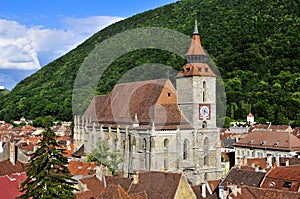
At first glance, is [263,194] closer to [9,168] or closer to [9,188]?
[9,188]

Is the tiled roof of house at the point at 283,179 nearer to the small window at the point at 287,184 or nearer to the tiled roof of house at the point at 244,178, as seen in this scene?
the small window at the point at 287,184

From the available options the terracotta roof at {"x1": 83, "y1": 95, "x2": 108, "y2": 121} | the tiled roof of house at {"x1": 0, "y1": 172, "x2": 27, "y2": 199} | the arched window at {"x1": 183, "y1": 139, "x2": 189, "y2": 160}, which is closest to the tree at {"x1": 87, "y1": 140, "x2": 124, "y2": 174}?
the arched window at {"x1": 183, "y1": 139, "x2": 189, "y2": 160}

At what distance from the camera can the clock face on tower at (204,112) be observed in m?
67.1

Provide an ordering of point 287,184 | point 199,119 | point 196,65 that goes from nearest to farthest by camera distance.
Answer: point 287,184 < point 199,119 < point 196,65

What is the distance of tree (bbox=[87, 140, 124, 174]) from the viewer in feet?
224

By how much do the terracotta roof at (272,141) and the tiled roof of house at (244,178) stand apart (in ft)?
94.2

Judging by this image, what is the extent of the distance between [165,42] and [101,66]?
27.8m

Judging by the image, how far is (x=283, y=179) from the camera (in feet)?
148

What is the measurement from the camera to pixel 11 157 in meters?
53.9

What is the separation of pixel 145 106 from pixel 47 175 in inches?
1601

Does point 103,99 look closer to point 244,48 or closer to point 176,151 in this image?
point 176,151

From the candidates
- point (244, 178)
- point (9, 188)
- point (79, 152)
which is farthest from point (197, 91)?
point (9, 188)

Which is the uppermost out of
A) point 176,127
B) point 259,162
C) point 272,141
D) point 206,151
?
point 176,127

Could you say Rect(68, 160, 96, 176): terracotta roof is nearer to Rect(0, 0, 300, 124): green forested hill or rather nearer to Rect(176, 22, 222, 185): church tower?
Rect(176, 22, 222, 185): church tower
